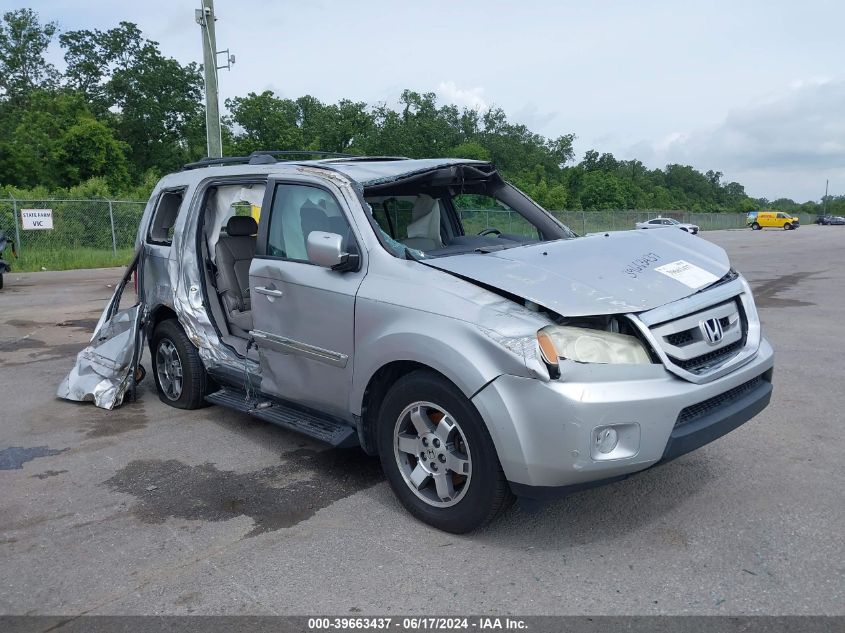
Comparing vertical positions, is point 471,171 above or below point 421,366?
above

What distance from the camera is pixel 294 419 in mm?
4398

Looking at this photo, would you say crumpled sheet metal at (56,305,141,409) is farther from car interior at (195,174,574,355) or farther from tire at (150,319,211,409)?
car interior at (195,174,574,355)

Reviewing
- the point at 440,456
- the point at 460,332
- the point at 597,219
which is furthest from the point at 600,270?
the point at 597,219

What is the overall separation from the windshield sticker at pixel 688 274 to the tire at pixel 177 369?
3.52m

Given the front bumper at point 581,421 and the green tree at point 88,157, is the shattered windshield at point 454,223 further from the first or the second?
the green tree at point 88,157

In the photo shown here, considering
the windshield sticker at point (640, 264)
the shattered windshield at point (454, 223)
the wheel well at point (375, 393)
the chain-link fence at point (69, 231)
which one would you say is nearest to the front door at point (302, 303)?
the wheel well at point (375, 393)

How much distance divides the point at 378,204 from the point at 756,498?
2701 mm

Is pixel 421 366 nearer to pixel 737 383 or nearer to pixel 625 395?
pixel 625 395

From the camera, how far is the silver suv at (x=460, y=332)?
309 cm

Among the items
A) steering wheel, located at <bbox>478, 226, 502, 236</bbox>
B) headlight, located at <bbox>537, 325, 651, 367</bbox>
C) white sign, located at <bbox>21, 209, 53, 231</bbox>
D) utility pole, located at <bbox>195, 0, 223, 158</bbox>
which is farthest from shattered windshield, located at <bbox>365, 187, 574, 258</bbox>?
white sign, located at <bbox>21, 209, 53, 231</bbox>

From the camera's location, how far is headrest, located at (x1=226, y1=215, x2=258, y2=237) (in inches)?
223

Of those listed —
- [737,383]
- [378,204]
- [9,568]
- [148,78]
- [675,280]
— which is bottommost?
[9,568]

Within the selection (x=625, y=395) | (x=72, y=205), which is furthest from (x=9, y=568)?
(x=72, y=205)

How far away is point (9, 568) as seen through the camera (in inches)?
128
